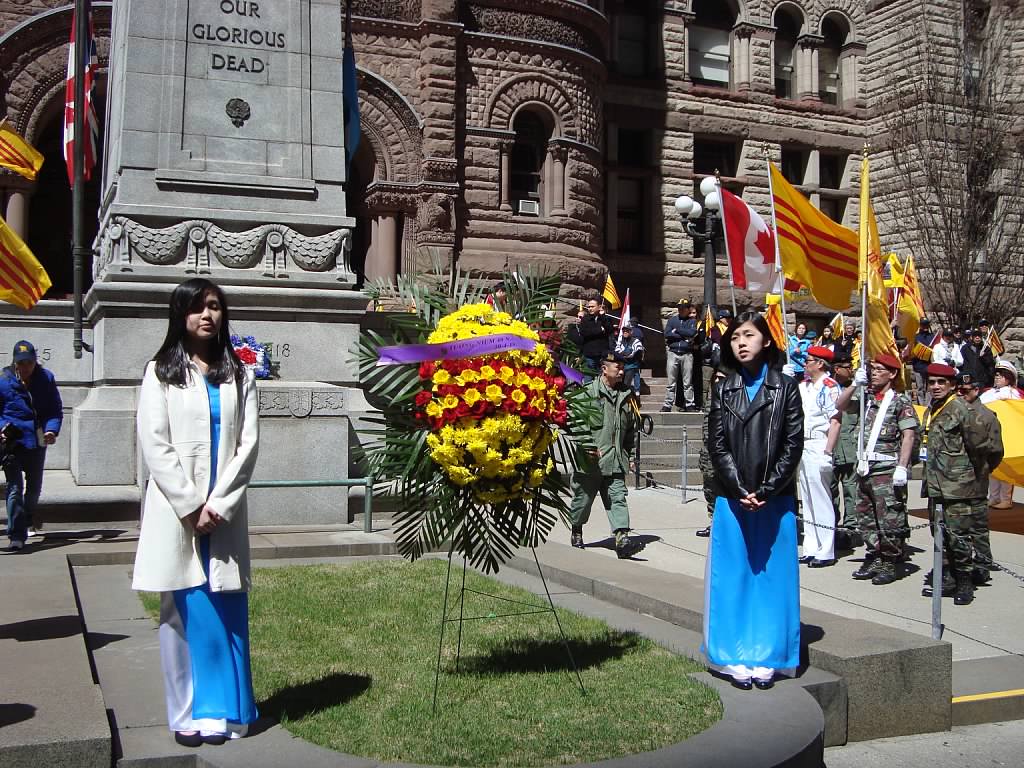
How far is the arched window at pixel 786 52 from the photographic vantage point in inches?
1393

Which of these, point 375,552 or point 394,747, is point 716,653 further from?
point 375,552

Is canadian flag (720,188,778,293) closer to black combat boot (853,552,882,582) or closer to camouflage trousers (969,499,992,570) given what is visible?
black combat boot (853,552,882,582)

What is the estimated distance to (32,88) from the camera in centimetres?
2300

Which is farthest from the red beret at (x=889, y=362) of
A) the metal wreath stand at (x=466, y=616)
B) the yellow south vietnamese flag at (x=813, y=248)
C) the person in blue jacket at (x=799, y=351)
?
the person in blue jacket at (x=799, y=351)

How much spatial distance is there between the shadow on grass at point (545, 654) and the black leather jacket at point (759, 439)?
1.19 m

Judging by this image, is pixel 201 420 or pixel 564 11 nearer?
pixel 201 420

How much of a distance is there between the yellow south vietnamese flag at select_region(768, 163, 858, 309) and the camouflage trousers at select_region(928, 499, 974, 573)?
3.64 meters

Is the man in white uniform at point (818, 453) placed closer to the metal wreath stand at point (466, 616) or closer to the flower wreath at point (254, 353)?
the metal wreath stand at point (466, 616)

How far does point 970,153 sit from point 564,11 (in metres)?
14.2

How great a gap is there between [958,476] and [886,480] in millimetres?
892

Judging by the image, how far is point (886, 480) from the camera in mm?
10141

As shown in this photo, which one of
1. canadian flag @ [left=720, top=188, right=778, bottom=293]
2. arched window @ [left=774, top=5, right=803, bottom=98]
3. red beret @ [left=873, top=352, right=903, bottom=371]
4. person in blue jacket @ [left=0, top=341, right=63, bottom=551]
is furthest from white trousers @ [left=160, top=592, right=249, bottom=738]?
arched window @ [left=774, top=5, right=803, bottom=98]

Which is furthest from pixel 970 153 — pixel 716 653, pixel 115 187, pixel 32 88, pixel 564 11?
pixel 716 653

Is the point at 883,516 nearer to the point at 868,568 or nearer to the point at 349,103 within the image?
the point at 868,568
